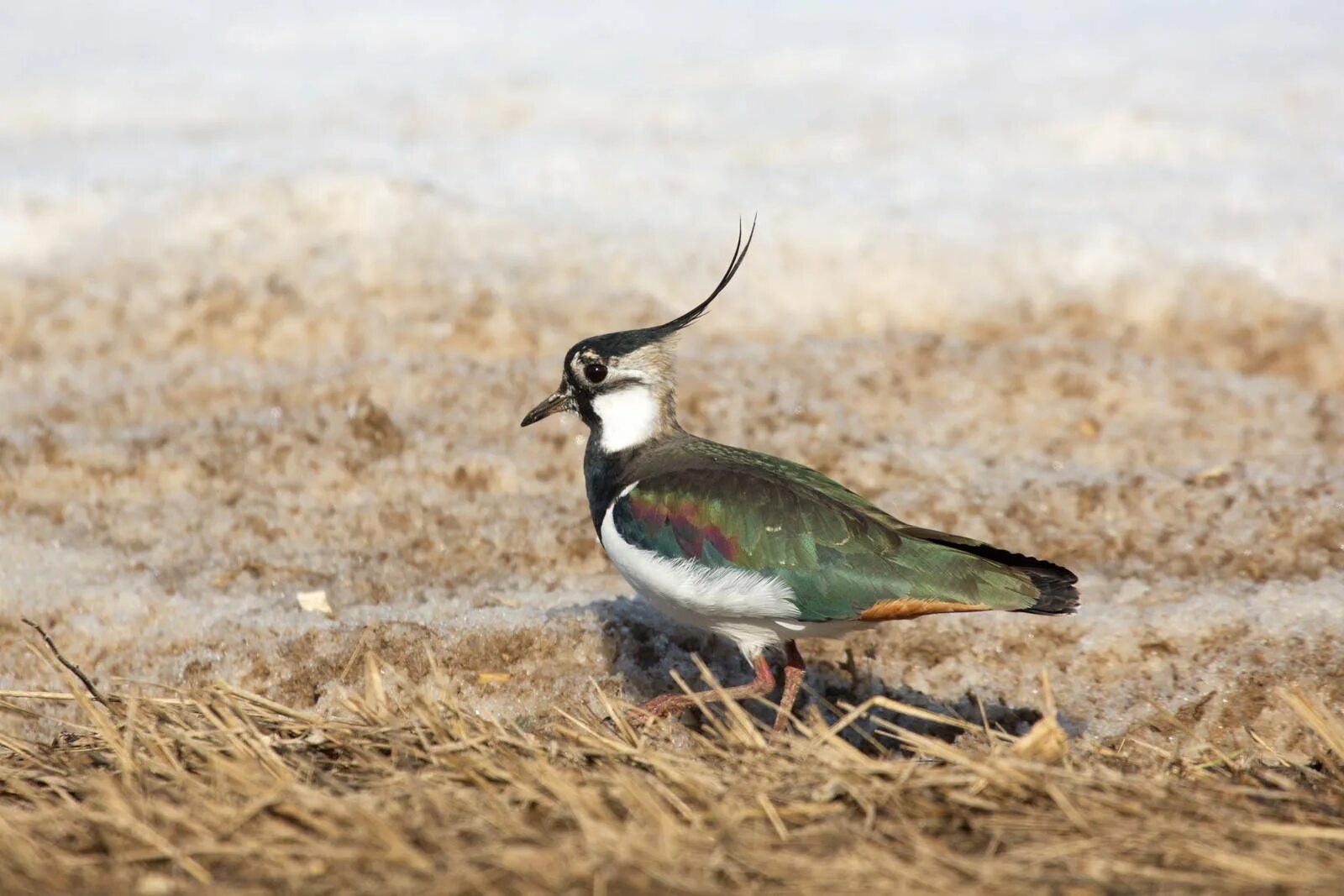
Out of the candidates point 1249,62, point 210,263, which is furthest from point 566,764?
point 1249,62

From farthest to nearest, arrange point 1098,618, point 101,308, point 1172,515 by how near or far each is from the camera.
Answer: point 101,308 < point 1172,515 < point 1098,618

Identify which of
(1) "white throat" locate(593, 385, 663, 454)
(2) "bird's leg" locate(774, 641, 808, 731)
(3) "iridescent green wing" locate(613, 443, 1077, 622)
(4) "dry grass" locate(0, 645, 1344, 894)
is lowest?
(2) "bird's leg" locate(774, 641, 808, 731)

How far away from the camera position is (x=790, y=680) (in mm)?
5473

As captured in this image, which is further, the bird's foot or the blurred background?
the blurred background

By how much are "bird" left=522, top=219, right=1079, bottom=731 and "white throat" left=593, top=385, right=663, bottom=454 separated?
24cm

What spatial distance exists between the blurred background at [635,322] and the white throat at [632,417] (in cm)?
73

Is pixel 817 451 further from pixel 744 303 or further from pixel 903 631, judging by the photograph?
pixel 744 303

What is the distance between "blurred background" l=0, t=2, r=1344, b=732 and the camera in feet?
20.2

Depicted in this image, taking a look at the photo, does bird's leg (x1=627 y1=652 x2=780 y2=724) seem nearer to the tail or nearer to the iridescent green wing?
the iridescent green wing

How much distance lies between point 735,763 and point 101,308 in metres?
7.09

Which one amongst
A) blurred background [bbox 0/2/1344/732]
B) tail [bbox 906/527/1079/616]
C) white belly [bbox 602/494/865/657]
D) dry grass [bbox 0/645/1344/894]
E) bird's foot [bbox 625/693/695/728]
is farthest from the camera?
blurred background [bbox 0/2/1344/732]

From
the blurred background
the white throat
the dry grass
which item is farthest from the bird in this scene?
the dry grass

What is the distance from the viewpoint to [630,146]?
1287 cm

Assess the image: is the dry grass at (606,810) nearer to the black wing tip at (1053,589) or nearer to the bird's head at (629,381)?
the black wing tip at (1053,589)
